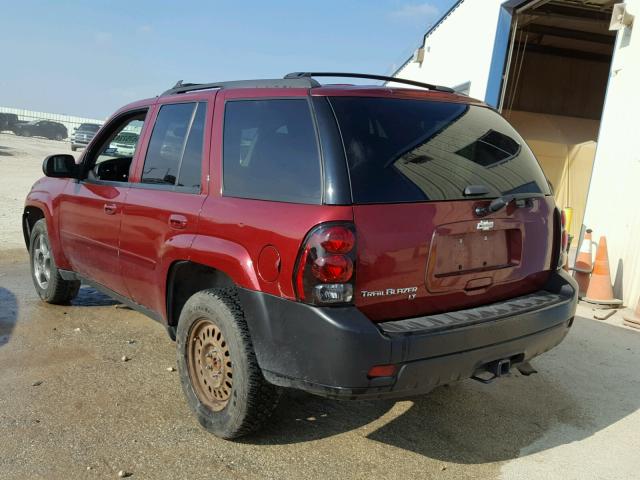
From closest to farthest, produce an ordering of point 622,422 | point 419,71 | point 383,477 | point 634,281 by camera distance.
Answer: point 383,477, point 622,422, point 634,281, point 419,71

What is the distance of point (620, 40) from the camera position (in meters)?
7.32

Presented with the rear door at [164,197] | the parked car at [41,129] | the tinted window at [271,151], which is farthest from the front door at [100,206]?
the parked car at [41,129]

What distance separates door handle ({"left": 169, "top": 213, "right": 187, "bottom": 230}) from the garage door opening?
8.46m

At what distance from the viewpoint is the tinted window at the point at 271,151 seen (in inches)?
110

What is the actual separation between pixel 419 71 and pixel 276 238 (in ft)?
43.7

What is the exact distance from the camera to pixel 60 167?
15.2 ft

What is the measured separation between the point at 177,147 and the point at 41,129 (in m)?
49.9

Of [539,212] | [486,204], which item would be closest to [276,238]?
[486,204]

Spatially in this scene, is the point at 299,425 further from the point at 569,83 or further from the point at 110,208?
the point at 569,83

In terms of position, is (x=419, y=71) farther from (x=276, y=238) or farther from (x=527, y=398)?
(x=276, y=238)

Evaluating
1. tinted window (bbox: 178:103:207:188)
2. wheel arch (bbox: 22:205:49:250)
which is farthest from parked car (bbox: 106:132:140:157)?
wheel arch (bbox: 22:205:49:250)

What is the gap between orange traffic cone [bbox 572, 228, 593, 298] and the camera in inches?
274

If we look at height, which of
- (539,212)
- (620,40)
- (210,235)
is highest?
(620,40)

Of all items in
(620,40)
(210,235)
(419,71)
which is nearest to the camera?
(210,235)
